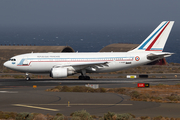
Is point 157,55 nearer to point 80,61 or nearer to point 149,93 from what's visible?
point 80,61

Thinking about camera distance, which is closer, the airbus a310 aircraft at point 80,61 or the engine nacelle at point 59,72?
the engine nacelle at point 59,72

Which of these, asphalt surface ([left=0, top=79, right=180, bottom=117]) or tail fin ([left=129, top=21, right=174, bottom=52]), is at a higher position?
tail fin ([left=129, top=21, right=174, bottom=52])

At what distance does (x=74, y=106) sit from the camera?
26.8 metres

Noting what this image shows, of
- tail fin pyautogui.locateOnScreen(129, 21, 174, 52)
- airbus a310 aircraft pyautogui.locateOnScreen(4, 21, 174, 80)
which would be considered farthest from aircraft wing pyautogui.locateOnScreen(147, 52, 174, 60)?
tail fin pyautogui.locateOnScreen(129, 21, 174, 52)

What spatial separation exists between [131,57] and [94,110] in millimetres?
24261

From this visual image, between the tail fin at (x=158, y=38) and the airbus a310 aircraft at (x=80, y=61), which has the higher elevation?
the tail fin at (x=158, y=38)

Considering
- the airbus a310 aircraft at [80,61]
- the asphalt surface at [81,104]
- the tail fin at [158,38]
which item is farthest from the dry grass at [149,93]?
the tail fin at [158,38]

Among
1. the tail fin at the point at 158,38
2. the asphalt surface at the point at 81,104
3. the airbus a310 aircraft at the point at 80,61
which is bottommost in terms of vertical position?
the asphalt surface at the point at 81,104

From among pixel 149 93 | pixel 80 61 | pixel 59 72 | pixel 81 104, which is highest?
pixel 80 61

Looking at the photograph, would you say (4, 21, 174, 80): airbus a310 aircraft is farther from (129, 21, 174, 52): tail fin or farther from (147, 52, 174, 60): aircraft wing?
(129, 21, 174, 52): tail fin

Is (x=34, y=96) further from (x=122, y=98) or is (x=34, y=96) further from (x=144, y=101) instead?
(x=144, y=101)

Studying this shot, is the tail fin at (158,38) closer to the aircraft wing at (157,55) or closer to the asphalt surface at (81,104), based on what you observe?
the aircraft wing at (157,55)

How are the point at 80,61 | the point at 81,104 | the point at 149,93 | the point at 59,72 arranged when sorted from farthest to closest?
the point at 80,61
the point at 59,72
the point at 149,93
the point at 81,104

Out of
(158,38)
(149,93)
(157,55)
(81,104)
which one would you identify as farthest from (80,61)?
(81,104)
